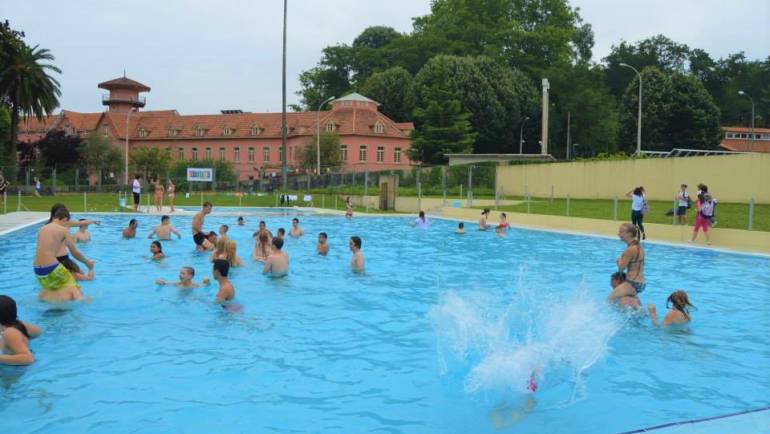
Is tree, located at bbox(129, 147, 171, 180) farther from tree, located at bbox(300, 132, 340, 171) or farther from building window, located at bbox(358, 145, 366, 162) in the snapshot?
building window, located at bbox(358, 145, 366, 162)

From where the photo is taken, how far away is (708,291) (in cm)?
1288

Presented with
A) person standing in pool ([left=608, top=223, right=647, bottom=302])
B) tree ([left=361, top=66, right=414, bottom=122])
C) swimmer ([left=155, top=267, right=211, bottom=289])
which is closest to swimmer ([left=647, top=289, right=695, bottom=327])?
person standing in pool ([left=608, top=223, right=647, bottom=302])

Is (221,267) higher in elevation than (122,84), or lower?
lower

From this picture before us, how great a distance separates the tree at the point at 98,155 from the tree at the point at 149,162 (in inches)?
67.3

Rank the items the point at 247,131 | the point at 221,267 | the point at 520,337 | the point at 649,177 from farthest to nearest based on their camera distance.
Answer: the point at 247,131
the point at 649,177
the point at 221,267
the point at 520,337

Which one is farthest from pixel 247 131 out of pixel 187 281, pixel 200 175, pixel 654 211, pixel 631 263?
pixel 631 263

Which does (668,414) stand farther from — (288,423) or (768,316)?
(768,316)

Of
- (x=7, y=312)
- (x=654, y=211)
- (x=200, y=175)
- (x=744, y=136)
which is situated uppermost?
(x=744, y=136)

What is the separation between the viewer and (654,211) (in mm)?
26297

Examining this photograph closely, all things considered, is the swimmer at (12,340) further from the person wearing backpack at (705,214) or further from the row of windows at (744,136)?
the row of windows at (744,136)

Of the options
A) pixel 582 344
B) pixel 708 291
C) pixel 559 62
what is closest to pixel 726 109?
pixel 559 62

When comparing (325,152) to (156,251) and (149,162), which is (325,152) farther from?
(156,251)

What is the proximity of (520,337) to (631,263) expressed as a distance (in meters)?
2.57

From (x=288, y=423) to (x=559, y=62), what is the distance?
265 feet
